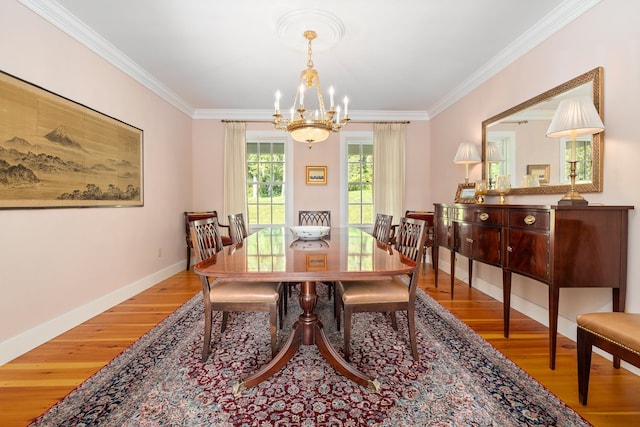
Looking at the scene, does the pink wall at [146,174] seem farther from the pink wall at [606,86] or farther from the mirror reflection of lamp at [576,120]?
the mirror reflection of lamp at [576,120]

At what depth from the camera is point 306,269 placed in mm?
1419

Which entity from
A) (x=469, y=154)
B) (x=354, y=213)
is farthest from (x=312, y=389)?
(x=354, y=213)

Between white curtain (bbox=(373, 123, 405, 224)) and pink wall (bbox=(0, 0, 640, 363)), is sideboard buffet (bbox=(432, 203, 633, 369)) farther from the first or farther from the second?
white curtain (bbox=(373, 123, 405, 224))

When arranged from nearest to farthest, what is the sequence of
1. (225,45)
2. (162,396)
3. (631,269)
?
(162,396), (631,269), (225,45)

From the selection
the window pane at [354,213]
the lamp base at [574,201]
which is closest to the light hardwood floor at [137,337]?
the lamp base at [574,201]

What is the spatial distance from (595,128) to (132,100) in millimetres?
4205

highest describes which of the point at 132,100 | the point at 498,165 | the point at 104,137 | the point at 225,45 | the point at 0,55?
the point at 225,45

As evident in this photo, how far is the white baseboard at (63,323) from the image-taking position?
2008 millimetres

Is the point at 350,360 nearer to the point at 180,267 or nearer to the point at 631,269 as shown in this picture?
the point at 631,269

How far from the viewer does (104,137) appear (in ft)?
9.64

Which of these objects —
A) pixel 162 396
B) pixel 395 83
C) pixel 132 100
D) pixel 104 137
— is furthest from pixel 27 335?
pixel 395 83

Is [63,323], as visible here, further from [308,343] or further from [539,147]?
[539,147]

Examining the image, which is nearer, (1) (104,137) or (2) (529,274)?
(2) (529,274)

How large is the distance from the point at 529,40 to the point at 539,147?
0.98 m
